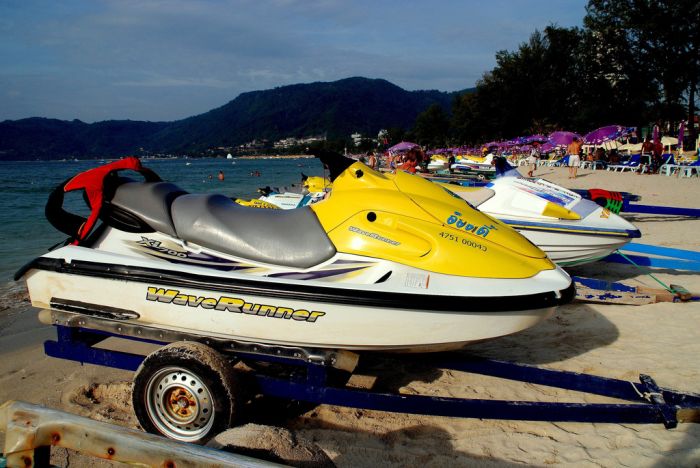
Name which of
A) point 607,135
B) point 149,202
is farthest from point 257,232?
point 607,135

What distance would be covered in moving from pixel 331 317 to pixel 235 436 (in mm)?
816

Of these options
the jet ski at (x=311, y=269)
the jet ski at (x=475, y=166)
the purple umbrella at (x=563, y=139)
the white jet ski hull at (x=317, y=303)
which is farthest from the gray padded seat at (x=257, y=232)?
the purple umbrella at (x=563, y=139)

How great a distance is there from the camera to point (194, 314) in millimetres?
2773

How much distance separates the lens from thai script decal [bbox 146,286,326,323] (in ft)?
8.70

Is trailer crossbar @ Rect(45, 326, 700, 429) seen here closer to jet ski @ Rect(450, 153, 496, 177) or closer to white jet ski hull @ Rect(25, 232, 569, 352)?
white jet ski hull @ Rect(25, 232, 569, 352)

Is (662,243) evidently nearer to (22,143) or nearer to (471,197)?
(471,197)

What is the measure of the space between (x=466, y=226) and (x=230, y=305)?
147cm

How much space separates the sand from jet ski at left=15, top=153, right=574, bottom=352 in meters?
0.63

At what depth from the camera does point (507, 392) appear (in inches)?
135

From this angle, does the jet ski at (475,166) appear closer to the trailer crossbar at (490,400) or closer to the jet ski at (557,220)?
the jet ski at (557,220)

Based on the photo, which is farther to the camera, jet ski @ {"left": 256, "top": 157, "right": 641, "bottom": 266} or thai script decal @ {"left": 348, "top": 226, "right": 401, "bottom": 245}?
jet ski @ {"left": 256, "top": 157, "right": 641, "bottom": 266}

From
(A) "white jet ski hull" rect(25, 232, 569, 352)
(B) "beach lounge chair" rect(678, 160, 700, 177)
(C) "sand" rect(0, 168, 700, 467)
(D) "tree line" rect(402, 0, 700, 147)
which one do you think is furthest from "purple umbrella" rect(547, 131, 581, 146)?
(A) "white jet ski hull" rect(25, 232, 569, 352)

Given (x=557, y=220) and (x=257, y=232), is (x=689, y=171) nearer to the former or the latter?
(x=557, y=220)

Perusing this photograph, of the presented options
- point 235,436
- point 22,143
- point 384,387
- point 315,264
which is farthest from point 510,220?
point 22,143
